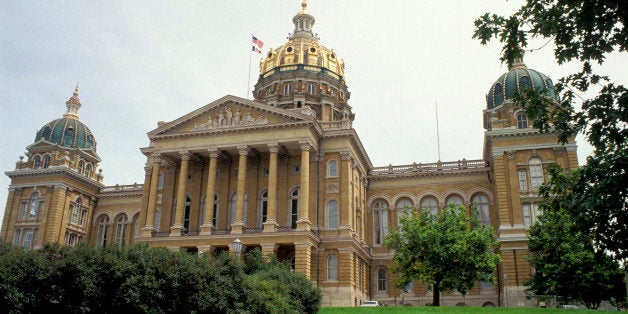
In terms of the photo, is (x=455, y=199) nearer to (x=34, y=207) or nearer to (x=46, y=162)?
(x=34, y=207)

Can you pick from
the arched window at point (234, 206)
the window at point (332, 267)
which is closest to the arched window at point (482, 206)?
the window at point (332, 267)

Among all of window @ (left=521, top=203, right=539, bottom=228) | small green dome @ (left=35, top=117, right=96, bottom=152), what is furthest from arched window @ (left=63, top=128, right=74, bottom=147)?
window @ (left=521, top=203, right=539, bottom=228)

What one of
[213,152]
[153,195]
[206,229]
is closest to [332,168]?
[213,152]

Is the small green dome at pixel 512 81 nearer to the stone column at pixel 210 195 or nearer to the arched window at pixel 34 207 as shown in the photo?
the stone column at pixel 210 195

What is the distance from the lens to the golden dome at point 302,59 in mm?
70500

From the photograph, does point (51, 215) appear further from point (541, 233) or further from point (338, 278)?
point (541, 233)

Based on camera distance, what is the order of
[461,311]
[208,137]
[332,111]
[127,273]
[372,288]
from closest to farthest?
1. [127,273]
2. [461,311]
3. [208,137]
4. [372,288]
5. [332,111]

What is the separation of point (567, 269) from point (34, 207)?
52.5 m

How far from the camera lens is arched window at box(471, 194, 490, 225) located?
180ft

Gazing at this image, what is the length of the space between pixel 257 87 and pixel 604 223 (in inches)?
2451

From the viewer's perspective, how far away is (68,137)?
217 feet

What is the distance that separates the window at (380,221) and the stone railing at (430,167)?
3251 mm

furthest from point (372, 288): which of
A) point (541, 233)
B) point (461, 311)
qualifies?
point (461, 311)

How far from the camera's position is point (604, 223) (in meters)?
12.5
